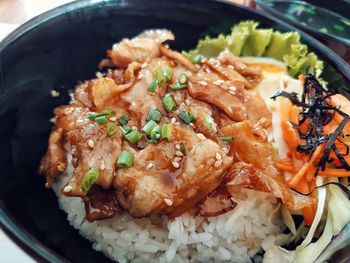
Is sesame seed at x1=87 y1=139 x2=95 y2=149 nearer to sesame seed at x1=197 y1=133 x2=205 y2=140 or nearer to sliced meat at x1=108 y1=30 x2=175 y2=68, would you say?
sesame seed at x1=197 y1=133 x2=205 y2=140

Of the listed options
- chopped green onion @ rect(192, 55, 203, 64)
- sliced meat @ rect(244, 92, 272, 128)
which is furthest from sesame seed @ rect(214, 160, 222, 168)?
chopped green onion @ rect(192, 55, 203, 64)

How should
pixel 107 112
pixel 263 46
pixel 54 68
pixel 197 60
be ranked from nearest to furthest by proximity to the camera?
pixel 107 112 → pixel 54 68 → pixel 197 60 → pixel 263 46

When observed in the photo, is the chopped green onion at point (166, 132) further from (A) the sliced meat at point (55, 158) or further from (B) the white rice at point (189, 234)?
(A) the sliced meat at point (55, 158)

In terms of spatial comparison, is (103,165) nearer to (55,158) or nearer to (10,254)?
(55,158)

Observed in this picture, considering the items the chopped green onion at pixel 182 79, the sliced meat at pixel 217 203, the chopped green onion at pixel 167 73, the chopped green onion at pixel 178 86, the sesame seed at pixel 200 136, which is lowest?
the sliced meat at pixel 217 203

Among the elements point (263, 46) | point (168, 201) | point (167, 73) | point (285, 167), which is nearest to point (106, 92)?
point (167, 73)

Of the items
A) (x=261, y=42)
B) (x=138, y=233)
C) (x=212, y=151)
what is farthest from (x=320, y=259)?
(x=261, y=42)

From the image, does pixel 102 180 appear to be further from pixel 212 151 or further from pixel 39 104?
pixel 39 104

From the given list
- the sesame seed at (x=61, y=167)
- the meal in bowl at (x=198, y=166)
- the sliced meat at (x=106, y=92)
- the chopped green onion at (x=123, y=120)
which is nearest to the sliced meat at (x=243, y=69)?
the meal in bowl at (x=198, y=166)
